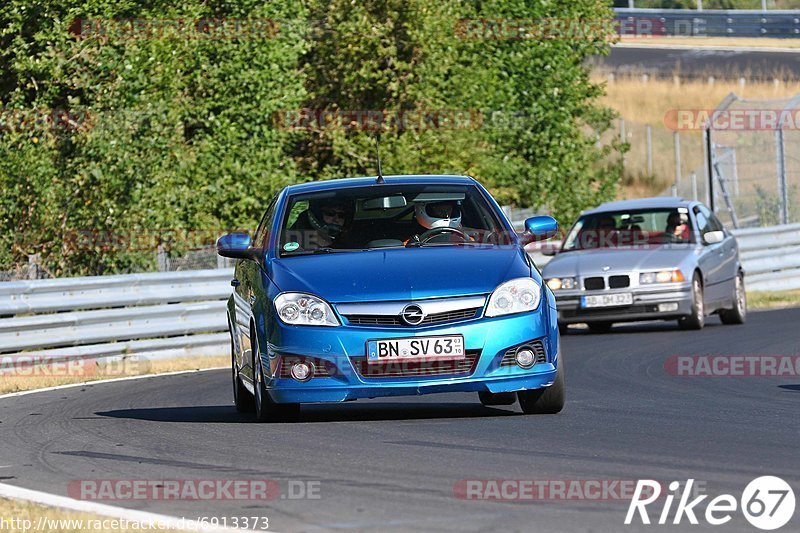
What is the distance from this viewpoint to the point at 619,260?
1870 cm

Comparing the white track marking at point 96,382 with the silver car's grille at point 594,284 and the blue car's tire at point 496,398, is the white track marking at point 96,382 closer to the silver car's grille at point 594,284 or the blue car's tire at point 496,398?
the silver car's grille at point 594,284

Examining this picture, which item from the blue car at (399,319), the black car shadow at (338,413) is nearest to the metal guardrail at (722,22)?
the black car shadow at (338,413)

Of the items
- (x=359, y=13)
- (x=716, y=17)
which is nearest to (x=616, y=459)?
(x=359, y=13)

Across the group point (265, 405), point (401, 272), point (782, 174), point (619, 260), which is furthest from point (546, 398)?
point (782, 174)

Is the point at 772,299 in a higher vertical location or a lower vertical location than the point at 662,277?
lower

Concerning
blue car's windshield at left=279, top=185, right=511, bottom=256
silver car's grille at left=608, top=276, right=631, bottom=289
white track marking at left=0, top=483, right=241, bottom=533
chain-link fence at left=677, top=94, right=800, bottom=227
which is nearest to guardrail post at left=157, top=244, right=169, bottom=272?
silver car's grille at left=608, top=276, right=631, bottom=289

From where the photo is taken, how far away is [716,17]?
217 feet

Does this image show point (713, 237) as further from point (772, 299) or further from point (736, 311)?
point (772, 299)

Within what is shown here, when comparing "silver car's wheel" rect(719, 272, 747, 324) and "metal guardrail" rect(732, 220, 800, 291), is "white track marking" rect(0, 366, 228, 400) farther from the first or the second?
"metal guardrail" rect(732, 220, 800, 291)

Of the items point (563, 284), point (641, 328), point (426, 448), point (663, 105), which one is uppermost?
point (426, 448)

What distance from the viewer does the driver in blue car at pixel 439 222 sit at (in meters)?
10.2

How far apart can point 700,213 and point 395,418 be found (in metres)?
10.7

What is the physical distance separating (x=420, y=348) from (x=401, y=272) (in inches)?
19.1

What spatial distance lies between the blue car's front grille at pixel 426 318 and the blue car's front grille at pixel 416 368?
0.20 metres
